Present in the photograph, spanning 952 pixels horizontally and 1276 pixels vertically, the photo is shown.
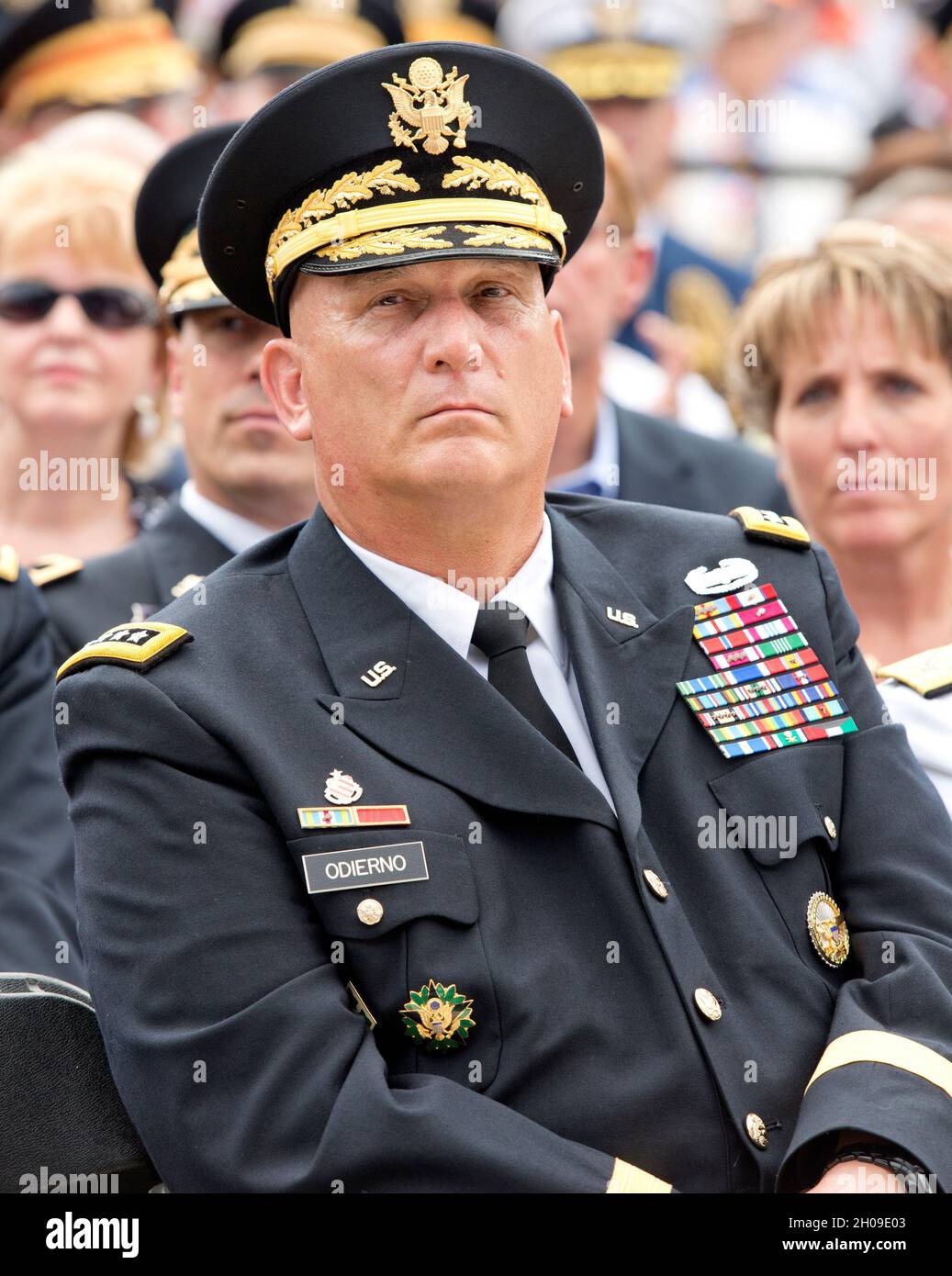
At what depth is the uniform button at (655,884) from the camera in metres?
2.83

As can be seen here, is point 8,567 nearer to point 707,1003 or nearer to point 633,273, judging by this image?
point 707,1003

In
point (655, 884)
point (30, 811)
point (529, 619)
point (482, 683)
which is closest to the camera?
point (655, 884)

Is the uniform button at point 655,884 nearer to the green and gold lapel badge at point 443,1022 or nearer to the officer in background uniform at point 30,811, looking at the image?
the green and gold lapel badge at point 443,1022

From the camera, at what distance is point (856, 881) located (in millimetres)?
3004

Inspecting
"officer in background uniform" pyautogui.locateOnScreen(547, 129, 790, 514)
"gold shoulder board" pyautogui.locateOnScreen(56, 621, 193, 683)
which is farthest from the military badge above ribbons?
"officer in background uniform" pyautogui.locateOnScreen(547, 129, 790, 514)

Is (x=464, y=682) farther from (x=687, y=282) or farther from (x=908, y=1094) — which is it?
(x=687, y=282)

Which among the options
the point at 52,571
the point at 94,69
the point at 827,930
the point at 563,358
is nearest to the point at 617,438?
the point at 52,571

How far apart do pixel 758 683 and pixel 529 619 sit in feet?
1.17

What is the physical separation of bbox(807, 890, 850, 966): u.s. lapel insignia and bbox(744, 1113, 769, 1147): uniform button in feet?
0.95

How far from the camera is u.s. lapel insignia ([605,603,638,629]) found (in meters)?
3.14

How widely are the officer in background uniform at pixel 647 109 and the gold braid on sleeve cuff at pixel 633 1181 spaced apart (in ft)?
17.9

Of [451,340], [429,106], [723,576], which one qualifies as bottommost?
[723,576]

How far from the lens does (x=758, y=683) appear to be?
3.11 metres

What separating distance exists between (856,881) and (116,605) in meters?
2.05
